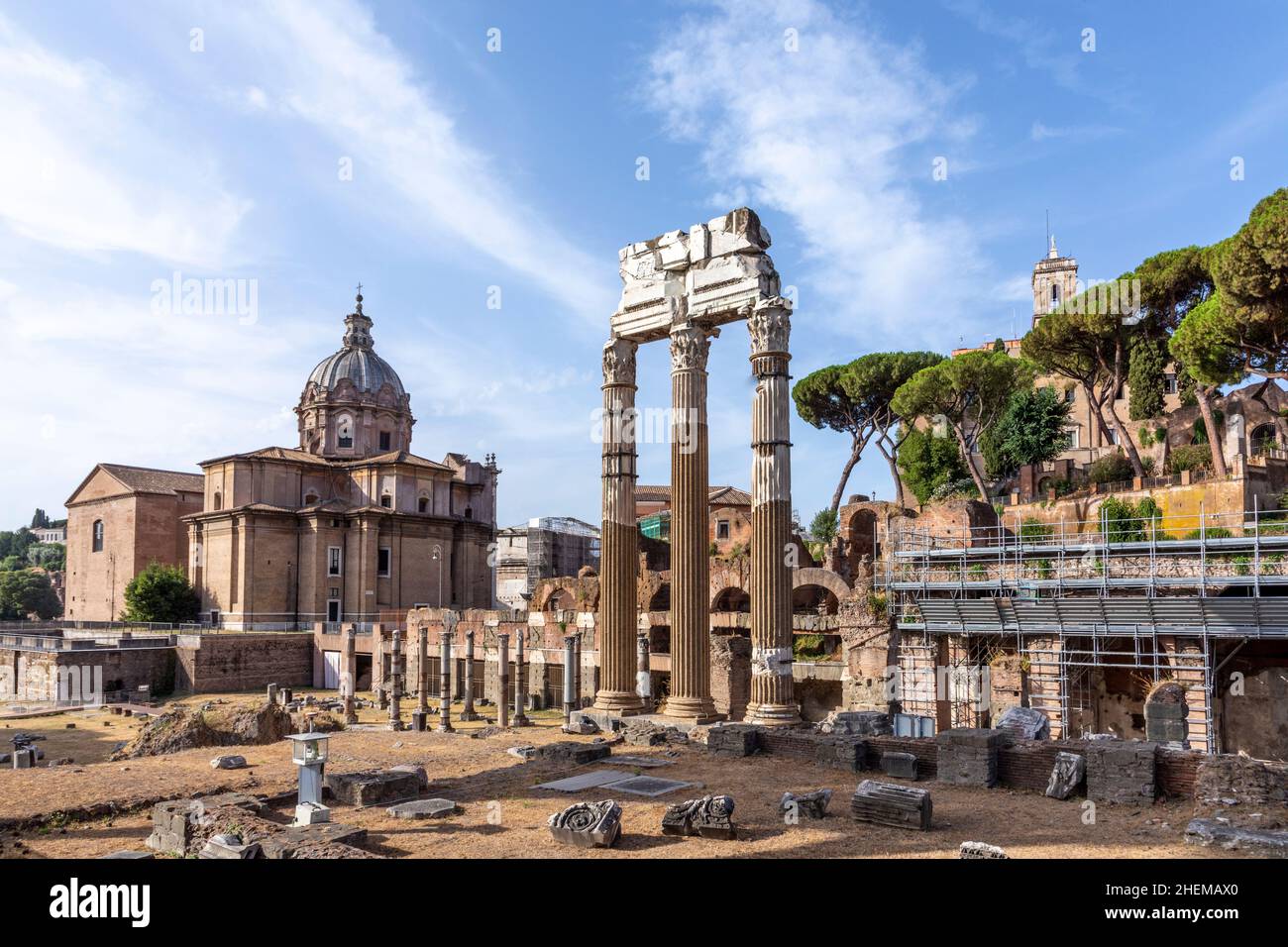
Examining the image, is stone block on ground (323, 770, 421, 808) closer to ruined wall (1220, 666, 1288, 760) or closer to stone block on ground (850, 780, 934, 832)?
stone block on ground (850, 780, 934, 832)

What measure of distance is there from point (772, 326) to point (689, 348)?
5.09ft

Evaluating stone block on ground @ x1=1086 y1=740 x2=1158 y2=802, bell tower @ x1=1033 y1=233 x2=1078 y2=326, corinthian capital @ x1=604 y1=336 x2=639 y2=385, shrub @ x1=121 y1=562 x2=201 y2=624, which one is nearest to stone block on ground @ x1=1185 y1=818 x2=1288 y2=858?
stone block on ground @ x1=1086 y1=740 x2=1158 y2=802

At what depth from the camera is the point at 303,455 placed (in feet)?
152

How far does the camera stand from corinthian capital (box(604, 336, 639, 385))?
55.3 ft

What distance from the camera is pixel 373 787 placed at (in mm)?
10312

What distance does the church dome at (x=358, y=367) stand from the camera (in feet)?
163

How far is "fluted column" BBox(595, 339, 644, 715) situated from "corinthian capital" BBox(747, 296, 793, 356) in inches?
108

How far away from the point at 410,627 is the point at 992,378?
72.6 ft

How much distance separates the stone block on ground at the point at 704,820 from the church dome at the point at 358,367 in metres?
43.4

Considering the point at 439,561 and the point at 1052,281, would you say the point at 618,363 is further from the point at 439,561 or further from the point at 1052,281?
the point at 1052,281

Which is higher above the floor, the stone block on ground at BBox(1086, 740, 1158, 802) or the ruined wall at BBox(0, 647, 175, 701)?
the stone block on ground at BBox(1086, 740, 1158, 802)

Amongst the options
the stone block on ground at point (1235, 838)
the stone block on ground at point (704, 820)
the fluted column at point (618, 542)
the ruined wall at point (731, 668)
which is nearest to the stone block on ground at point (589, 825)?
the stone block on ground at point (704, 820)
